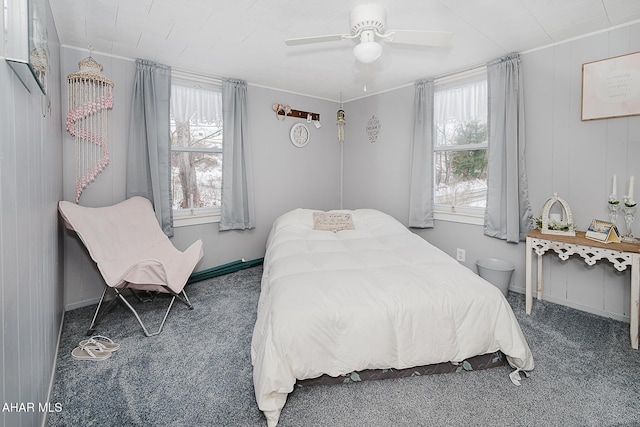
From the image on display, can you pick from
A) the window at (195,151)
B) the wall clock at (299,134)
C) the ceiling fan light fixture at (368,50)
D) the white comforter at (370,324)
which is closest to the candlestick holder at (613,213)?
the white comforter at (370,324)

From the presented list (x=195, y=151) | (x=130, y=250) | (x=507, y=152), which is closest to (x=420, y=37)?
(x=507, y=152)

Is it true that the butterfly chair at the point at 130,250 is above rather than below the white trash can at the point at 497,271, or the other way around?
above

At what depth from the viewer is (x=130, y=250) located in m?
2.56

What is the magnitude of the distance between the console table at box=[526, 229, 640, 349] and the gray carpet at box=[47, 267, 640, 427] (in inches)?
11.5

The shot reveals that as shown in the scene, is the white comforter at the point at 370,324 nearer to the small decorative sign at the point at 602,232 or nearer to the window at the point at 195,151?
the small decorative sign at the point at 602,232

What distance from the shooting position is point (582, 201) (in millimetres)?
2588

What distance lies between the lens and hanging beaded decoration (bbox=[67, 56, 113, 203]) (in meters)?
2.49

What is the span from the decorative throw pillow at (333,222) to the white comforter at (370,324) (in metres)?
1.18

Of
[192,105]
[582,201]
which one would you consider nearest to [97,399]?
[192,105]

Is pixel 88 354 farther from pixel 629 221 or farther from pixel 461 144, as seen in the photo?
pixel 629 221

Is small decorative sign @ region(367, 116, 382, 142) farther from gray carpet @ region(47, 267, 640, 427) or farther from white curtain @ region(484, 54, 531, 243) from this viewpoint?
gray carpet @ region(47, 267, 640, 427)

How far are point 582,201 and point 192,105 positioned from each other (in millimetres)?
3958

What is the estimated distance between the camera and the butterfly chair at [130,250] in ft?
7.18

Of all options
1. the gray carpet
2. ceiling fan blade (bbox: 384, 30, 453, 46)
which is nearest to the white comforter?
the gray carpet
